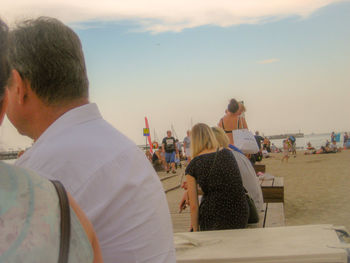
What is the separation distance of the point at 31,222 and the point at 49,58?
0.85m

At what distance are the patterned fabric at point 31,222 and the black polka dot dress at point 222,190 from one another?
2881 millimetres

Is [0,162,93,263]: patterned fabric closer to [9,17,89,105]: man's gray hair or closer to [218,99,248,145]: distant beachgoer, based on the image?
[9,17,89,105]: man's gray hair

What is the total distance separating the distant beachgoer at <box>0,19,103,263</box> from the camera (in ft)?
2.01

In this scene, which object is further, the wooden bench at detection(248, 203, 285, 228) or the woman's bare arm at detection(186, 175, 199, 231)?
the wooden bench at detection(248, 203, 285, 228)

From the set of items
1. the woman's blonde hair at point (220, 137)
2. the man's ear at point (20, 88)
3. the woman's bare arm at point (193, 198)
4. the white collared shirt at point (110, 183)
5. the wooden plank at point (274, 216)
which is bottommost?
the wooden plank at point (274, 216)

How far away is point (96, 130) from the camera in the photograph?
130cm

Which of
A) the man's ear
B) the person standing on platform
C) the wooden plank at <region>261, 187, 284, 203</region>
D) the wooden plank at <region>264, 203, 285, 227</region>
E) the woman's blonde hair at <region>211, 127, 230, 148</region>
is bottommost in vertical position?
the person standing on platform

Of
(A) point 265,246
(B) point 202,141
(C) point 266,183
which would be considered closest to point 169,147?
Answer: (C) point 266,183

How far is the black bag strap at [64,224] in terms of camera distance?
650mm

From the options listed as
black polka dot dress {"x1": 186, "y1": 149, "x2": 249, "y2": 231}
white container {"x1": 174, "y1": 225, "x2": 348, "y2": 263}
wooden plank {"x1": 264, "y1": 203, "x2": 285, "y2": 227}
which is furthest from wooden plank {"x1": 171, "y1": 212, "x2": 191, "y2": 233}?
white container {"x1": 174, "y1": 225, "x2": 348, "y2": 263}

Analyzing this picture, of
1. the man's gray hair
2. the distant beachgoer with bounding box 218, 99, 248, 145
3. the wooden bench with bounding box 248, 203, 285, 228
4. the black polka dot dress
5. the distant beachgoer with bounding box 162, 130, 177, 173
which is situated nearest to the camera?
the man's gray hair

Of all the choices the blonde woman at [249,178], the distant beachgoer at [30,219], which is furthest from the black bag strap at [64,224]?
the blonde woman at [249,178]

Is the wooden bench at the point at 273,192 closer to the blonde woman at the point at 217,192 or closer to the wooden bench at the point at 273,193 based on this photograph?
the wooden bench at the point at 273,193

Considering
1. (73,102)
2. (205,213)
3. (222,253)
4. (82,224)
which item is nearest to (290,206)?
(205,213)
